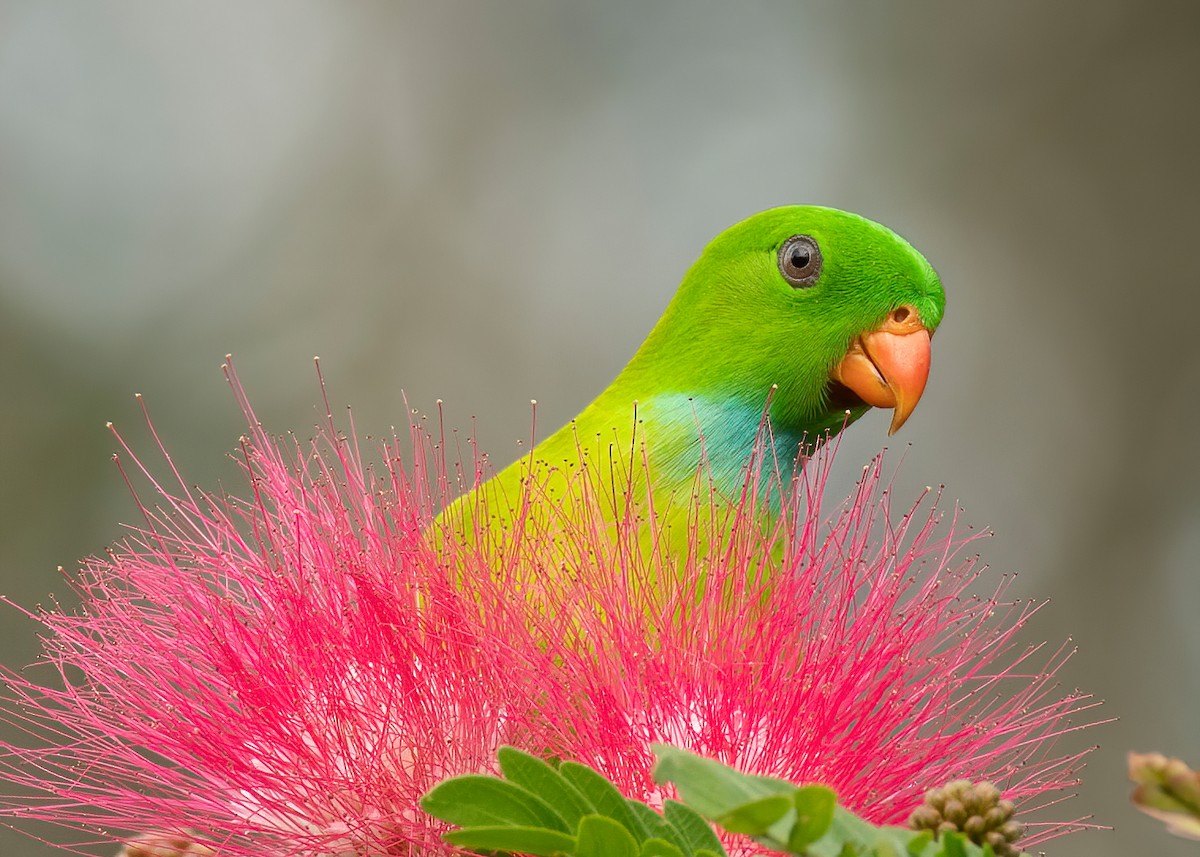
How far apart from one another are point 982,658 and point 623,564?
26cm

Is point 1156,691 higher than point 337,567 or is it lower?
lower

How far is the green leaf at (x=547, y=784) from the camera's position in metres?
0.58

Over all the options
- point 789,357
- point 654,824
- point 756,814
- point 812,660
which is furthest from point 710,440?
point 756,814

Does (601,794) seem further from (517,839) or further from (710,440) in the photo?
(710,440)

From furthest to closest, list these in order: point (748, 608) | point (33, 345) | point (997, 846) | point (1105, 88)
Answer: point (1105, 88) → point (33, 345) → point (748, 608) → point (997, 846)

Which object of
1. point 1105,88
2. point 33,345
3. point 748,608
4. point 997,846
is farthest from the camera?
point 1105,88

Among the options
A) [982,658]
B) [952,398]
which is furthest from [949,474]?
[982,658]

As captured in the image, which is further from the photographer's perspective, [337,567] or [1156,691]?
[1156,691]

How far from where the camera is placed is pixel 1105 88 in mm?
4734

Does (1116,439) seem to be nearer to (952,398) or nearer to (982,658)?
(952,398)

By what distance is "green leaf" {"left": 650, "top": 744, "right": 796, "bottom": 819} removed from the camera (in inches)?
18.4

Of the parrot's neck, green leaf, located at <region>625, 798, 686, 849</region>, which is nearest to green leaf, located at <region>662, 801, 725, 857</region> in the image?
green leaf, located at <region>625, 798, 686, 849</region>

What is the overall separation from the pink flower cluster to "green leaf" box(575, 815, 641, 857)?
17cm

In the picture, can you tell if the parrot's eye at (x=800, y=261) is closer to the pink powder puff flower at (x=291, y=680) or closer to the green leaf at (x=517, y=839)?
the pink powder puff flower at (x=291, y=680)
